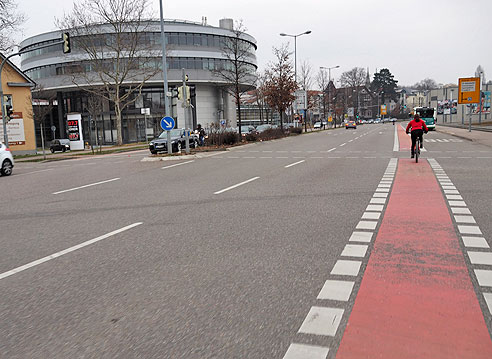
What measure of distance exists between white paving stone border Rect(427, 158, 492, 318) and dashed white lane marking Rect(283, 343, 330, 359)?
1.43 m

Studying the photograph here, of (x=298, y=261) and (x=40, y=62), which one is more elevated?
(x=40, y=62)

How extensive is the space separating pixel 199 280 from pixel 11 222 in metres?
4.77

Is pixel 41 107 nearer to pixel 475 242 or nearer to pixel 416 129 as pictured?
pixel 416 129

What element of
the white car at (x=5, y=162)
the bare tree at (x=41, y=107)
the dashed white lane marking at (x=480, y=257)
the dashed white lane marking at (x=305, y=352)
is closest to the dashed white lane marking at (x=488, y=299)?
the dashed white lane marking at (x=480, y=257)

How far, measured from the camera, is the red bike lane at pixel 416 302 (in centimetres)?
300

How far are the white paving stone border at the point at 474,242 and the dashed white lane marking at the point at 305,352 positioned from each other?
1.43 m

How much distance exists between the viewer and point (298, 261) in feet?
16.1


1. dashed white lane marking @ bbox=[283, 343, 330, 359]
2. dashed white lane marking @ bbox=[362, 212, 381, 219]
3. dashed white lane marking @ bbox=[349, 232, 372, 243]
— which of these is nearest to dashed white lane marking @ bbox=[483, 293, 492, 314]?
dashed white lane marking @ bbox=[283, 343, 330, 359]

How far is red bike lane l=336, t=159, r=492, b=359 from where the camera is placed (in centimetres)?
300

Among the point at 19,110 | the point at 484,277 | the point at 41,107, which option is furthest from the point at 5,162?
the point at 41,107

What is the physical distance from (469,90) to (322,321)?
1865 inches

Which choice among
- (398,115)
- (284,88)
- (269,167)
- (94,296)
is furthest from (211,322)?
(398,115)

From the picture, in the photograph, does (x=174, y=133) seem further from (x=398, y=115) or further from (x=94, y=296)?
(x=398, y=115)

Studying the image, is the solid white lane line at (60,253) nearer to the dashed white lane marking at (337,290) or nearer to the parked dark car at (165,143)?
the dashed white lane marking at (337,290)
